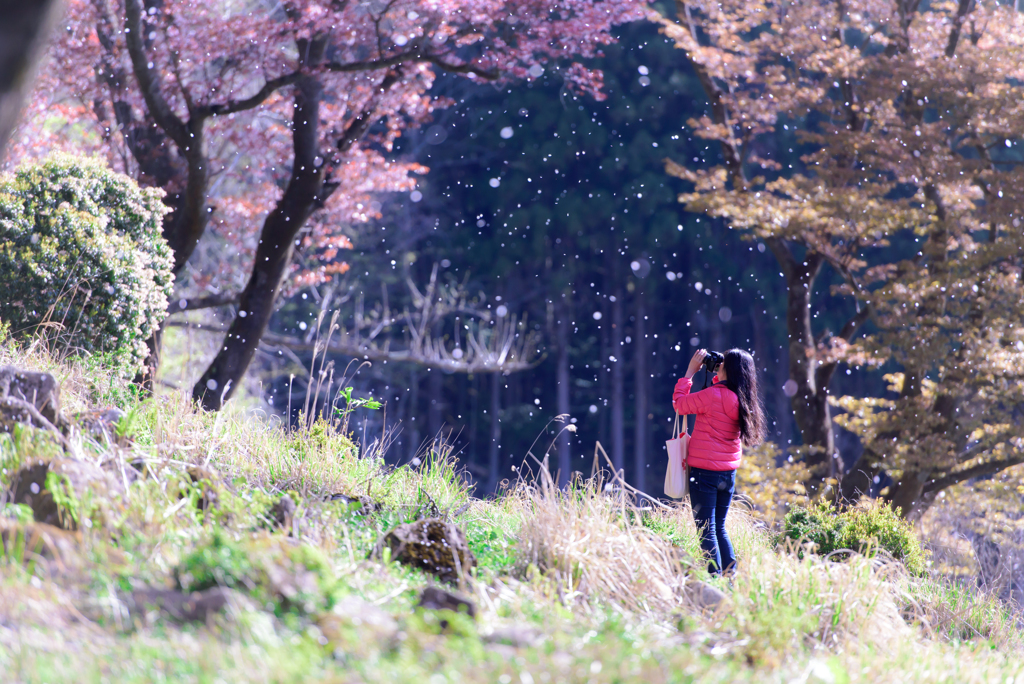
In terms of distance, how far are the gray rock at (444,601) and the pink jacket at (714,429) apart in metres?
2.13

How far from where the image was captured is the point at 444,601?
9.43ft

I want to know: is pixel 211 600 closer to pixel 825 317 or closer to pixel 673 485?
pixel 673 485

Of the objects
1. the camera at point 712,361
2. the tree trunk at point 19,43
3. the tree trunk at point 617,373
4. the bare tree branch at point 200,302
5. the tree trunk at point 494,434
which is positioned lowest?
the tree trunk at point 494,434

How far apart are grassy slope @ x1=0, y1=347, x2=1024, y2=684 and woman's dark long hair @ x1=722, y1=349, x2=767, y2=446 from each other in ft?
2.53

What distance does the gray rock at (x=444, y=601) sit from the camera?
2838 mm

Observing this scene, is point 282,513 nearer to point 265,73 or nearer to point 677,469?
point 677,469

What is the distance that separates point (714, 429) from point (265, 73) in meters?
6.12

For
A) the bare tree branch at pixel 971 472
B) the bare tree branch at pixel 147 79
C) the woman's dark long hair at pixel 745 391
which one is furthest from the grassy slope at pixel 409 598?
the bare tree branch at pixel 971 472

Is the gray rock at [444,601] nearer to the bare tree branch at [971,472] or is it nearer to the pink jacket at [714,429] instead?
the pink jacket at [714,429]

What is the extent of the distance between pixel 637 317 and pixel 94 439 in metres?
16.7

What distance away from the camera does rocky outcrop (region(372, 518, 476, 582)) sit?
3600 millimetres

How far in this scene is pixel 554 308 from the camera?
65.3 ft

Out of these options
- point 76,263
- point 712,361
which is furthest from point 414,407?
point 712,361

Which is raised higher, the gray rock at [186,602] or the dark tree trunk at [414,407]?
the gray rock at [186,602]
